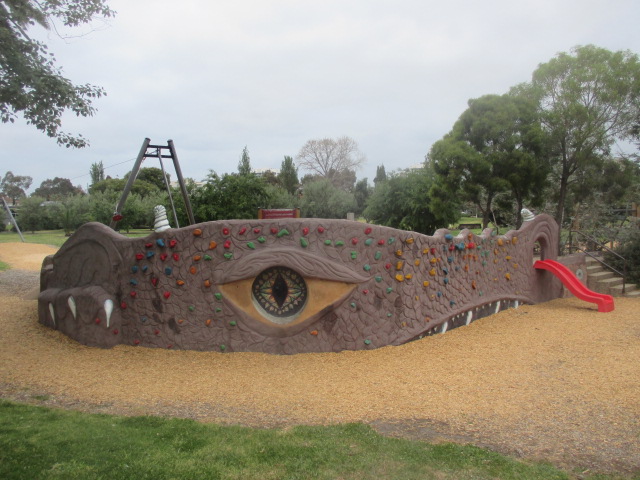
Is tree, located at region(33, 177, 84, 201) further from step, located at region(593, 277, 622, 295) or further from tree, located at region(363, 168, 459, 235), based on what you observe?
step, located at region(593, 277, 622, 295)

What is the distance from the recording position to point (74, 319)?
28.1ft

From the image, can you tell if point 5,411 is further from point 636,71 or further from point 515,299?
point 636,71

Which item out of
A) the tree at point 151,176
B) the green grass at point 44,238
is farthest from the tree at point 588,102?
the tree at point 151,176

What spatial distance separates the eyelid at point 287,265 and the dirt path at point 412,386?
47.3 inches

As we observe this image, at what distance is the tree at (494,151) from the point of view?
59.8ft

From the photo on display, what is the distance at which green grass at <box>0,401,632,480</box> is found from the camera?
13.5 feet

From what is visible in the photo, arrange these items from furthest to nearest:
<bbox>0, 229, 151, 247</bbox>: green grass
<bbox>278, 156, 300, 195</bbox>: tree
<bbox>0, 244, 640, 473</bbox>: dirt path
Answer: <bbox>278, 156, 300, 195</bbox>: tree < <bbox>0, 229, 151, 247</bbox>: green grass < <bbox>0, 244, 640, 473</bbox>: dirt path

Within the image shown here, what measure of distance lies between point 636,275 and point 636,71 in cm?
711

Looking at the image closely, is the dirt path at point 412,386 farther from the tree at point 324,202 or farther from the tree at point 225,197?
the tree at point 324,202

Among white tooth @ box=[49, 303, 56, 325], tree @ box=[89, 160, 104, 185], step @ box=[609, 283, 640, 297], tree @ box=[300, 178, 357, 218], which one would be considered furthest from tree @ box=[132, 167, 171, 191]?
step @ box=[609, 283, 640, 297]

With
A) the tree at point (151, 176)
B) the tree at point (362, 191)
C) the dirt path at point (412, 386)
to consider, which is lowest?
the dirt path at point (412, 386)

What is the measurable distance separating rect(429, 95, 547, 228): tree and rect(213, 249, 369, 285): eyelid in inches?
509

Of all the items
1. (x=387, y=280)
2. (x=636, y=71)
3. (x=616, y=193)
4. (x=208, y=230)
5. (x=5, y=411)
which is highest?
(x=636, y=71)

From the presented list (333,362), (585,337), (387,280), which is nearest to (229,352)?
(333,362)
